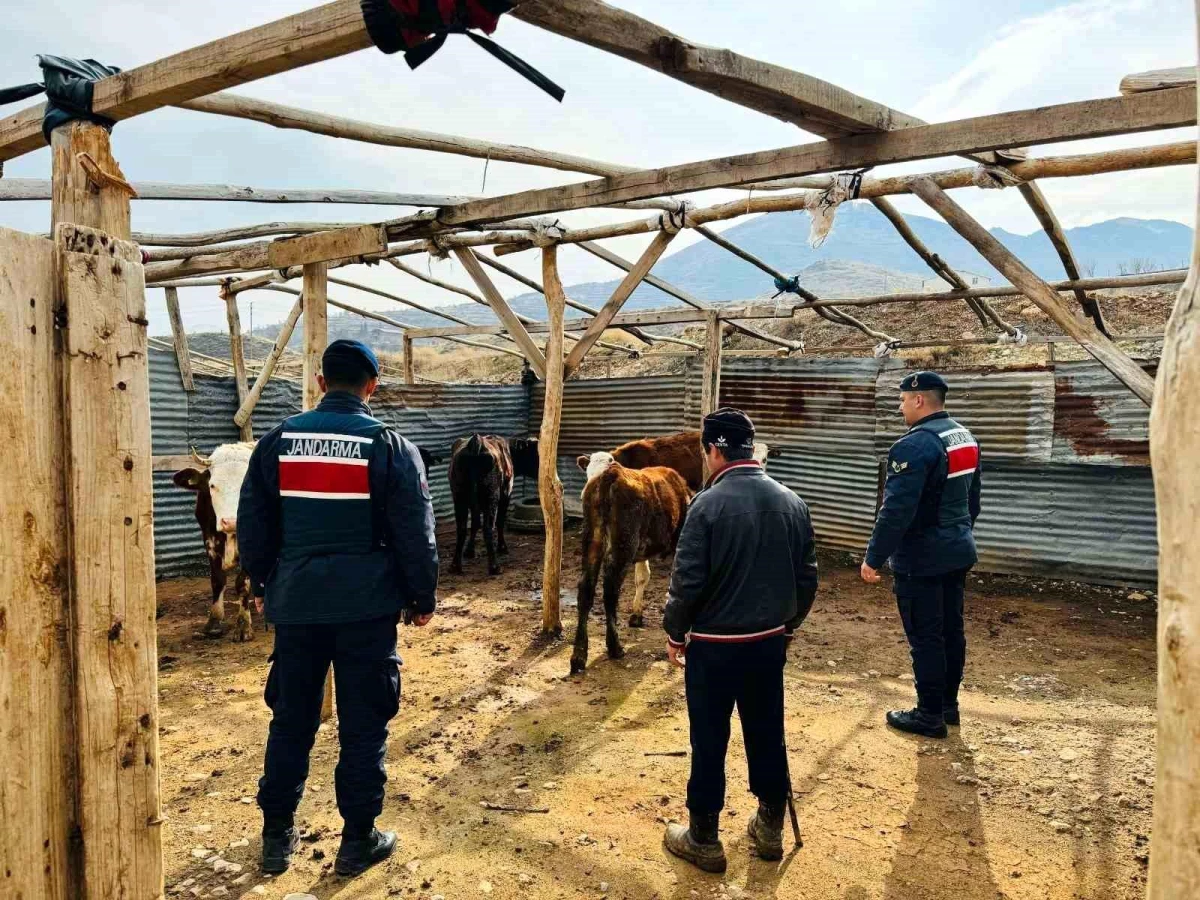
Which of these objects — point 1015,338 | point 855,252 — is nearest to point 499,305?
point 1015,338

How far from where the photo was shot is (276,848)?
341 centimetres

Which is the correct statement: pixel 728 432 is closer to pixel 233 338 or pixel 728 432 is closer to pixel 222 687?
pixel 222 687

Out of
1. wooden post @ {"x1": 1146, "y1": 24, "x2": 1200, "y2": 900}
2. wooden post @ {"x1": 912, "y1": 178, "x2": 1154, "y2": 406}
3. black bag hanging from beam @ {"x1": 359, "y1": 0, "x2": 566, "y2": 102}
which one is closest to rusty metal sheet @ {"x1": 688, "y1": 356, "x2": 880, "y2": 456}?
wooden post @ {"x1": 912, "y1": 178, "x2": 1154, "y2": 406}

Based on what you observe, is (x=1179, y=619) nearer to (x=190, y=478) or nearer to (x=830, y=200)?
(x=830, y=200)

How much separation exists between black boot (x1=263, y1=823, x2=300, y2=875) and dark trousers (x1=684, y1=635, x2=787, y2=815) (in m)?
1.94

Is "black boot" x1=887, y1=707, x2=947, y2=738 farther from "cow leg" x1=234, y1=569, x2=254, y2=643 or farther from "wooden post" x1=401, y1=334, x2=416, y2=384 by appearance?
"wooden post" x1=401, y1=334, x2=416, y2=384

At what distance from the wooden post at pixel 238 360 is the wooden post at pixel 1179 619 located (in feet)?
30.8

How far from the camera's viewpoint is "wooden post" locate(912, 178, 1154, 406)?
3854mm

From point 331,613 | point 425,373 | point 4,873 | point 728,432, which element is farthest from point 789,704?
point 425,373

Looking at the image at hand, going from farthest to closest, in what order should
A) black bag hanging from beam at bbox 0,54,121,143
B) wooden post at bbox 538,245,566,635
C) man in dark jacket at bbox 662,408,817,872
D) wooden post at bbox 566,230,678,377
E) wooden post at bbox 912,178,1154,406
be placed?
wooden post at bbox 538,245,566,635 → wooden post at bbox 566,230,678,377 → wooden post at bbox 912,178,1154,406 → man in dark jacket at bbox 662,408,817,872 → black bag hanging from beam at bbox 0,54,121,143

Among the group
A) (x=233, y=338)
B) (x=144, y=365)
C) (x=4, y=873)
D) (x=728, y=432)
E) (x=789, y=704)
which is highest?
(x=233, y=338)

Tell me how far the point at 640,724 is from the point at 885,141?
12.9 ft

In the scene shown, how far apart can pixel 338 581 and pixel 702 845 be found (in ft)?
7.08

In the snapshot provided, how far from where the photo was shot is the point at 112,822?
181cm
